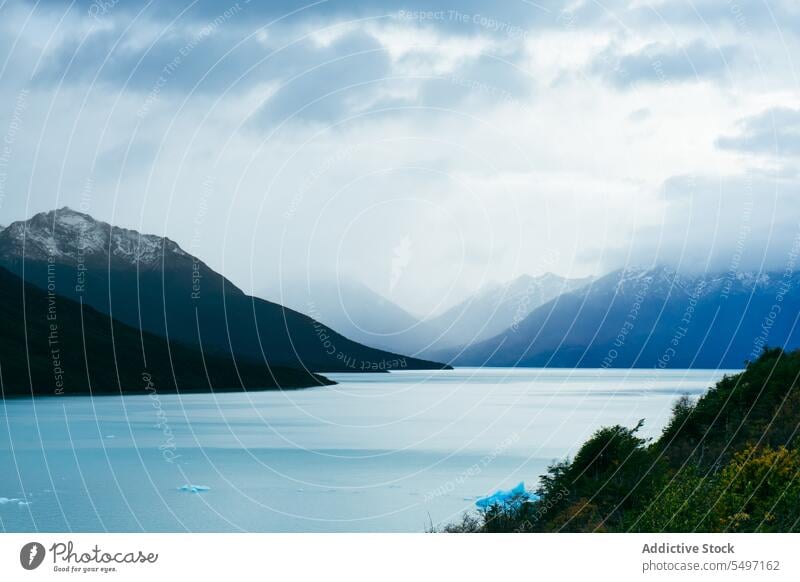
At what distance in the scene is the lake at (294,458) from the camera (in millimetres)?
43656

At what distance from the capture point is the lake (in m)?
43.7

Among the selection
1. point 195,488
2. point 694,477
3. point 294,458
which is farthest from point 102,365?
point 694,477

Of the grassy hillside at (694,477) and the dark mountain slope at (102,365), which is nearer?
the grassy hillside at (694,477)

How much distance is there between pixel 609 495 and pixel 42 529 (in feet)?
85.2

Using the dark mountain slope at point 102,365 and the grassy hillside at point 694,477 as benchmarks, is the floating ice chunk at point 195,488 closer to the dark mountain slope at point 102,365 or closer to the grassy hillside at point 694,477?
the grassy hillside at point 694,477

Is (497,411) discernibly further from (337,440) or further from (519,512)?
(519,512)

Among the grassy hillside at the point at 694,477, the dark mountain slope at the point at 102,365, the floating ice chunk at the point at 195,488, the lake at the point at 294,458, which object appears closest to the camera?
the grassy hillside at the point at 694,477

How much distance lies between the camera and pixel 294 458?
67.8 meters

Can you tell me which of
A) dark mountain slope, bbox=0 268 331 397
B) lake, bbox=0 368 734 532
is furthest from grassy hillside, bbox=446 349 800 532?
dark mountain slope, bbox=0 268 331 397

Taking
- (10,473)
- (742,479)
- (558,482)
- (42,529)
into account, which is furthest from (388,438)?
(742,479)

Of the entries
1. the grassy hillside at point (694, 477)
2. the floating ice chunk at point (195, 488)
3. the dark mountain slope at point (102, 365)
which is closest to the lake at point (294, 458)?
the floating ice chunk at point (195, 488)

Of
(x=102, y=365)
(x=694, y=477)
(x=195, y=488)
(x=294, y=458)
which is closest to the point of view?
(x=694, y=477)

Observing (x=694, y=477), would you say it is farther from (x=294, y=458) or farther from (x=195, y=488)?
(x=294, y=458)
